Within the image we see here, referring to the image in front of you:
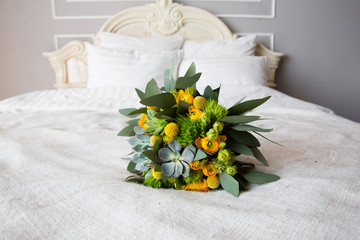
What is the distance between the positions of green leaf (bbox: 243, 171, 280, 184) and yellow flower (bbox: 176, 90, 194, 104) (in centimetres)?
20

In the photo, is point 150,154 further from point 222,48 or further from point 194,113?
point 222,48

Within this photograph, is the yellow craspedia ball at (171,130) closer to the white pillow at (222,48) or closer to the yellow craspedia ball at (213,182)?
the yellow craspedia ball at (213,182)

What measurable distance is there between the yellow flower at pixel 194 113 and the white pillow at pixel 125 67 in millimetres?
1488

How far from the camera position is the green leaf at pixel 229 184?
556 mm

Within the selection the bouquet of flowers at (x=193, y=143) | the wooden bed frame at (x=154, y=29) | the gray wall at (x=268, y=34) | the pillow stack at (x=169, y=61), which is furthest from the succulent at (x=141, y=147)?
the gray wall at (x=268, y=34)

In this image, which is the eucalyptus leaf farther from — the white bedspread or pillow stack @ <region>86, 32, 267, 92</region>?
pillow stack @ <region>86, 32, 267, 92</region>

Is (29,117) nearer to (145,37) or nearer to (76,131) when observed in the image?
(76,131)

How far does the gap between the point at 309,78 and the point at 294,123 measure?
1.69 m

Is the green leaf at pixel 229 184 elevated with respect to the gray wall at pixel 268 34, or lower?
lower

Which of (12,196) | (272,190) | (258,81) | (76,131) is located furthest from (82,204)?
(258,81)

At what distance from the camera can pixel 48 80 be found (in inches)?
107

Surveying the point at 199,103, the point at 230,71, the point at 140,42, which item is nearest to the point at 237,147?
the point at 199,103

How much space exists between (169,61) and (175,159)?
173 cm

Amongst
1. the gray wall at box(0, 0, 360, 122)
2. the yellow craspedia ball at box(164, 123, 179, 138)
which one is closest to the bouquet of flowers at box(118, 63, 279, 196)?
the yellow craspedia ball at box(164, 123, 179, 138)
